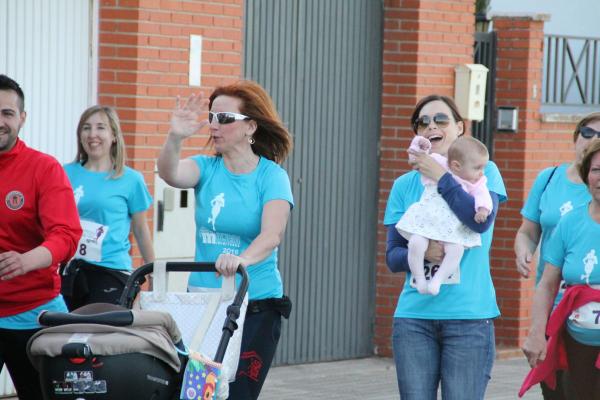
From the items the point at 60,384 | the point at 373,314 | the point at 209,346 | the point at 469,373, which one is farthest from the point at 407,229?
the point at 373,314

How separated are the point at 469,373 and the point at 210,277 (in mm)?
1276

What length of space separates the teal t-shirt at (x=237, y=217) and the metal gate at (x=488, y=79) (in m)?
6.87

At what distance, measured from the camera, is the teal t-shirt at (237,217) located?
6.46 meters

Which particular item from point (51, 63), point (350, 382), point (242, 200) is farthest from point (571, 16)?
point (242, 200)

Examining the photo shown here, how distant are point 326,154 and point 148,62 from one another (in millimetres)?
2291

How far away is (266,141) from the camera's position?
22.3ft

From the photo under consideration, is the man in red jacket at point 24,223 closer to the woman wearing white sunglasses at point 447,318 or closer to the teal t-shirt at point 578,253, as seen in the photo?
the woman wearing white sunglasses at point 447,318

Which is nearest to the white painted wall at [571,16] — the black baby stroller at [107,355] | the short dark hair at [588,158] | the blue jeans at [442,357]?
the short dark hair at [588,158]

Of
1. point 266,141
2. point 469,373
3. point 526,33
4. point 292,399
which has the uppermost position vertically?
point 526,33

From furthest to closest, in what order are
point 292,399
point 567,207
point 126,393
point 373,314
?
point 373,314
point 292,399
point 567,207
point 126,393

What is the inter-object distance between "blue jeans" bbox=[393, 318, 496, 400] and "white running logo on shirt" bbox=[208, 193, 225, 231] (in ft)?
3.29

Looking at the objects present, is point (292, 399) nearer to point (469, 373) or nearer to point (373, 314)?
point (373, 314)

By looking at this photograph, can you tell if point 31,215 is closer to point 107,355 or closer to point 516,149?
point 107,355

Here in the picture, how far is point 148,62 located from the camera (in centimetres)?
992
